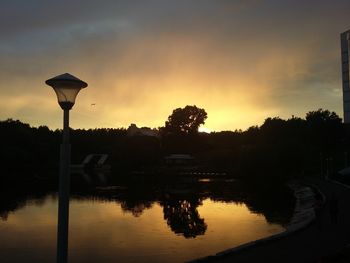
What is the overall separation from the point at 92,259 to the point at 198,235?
→ 552cm

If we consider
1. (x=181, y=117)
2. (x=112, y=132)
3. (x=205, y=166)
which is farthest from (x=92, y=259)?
(x=112, y=132)

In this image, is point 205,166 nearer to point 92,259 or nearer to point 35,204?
point 35,204

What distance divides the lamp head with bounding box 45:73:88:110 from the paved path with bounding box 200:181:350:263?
21.5ft

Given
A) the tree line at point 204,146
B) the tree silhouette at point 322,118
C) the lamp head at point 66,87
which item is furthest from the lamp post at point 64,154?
the tree silhouette at point 322,118

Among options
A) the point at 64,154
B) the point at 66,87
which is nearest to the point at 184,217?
the point at 64,154

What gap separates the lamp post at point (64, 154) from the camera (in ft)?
20.8

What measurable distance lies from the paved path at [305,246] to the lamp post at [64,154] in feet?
19.6

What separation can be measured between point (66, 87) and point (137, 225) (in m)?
16.4

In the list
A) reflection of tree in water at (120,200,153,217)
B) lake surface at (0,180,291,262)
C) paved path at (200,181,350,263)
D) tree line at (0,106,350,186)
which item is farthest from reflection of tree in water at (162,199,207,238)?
tree line at (0,106,350,186)

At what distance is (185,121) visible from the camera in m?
98.4

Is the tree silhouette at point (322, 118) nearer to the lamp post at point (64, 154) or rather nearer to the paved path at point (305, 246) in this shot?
the paved path at point (305, 246)

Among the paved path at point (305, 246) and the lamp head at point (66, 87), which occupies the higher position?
the lamp head at point (66, 87)

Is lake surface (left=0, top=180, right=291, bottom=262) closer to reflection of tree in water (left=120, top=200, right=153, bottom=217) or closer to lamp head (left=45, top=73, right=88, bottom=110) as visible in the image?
reflection of tree in water (left=120, top=200, right=153, bottom=217)

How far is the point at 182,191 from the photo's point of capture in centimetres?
4041
